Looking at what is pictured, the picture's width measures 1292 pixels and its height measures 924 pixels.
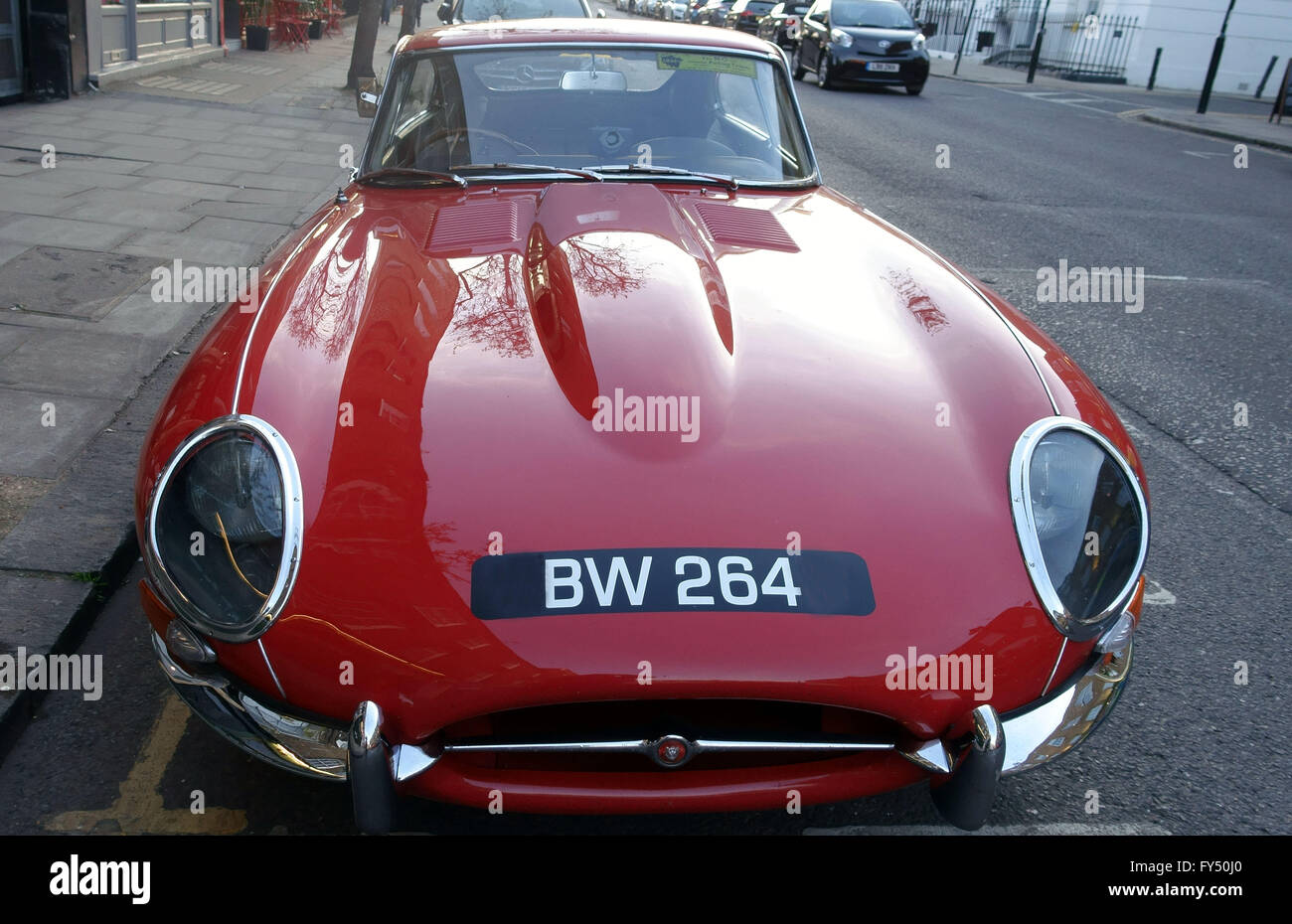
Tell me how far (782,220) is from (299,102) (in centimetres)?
1050

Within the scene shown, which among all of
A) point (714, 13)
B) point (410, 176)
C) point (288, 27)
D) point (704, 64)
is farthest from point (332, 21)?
point (410, 176)

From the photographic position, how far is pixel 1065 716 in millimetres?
1863

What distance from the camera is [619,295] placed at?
227cm

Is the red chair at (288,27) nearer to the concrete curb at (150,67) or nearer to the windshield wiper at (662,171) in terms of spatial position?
the concrete curb at (150,67)

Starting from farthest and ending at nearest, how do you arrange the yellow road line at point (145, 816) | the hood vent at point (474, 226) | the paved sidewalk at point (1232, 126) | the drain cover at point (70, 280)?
the paved sidewalk at point (1232, 126) < the drain cover at point (70, 280) < the hood vent at point (474, 226) < the yellow road line at point (145, 816)

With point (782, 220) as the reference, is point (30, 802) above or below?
below

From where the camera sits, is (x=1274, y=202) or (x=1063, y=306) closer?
(x=1063, y=306)

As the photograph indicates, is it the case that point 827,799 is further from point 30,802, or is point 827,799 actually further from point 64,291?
point 64,291

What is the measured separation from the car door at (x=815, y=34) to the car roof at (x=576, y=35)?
1466cm

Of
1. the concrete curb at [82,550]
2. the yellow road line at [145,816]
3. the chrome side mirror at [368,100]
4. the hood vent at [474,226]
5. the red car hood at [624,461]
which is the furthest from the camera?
the chrome side mirror at [368,100]

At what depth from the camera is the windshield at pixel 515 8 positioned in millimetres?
13781

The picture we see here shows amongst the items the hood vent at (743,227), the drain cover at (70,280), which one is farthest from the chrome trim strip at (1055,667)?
the drain cover at (70,280)

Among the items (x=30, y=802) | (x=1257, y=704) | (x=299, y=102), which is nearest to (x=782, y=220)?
(x=1257, y=704)

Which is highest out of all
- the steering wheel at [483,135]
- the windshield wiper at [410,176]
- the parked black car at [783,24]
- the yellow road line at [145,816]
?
the parked black car at [783,24]
